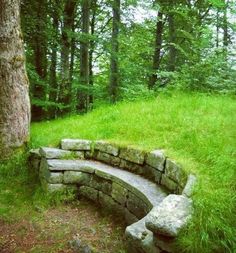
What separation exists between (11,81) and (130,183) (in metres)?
3.00

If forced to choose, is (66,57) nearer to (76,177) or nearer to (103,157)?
(103,157)

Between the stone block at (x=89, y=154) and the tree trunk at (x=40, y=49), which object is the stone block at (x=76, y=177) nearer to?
the stone block at (x=89, y=154)

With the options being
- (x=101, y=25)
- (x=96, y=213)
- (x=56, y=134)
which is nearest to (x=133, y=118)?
(x=56, y=134)

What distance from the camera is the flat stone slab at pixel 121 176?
13.3 ft

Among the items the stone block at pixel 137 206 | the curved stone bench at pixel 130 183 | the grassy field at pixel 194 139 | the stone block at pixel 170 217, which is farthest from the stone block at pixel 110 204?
the stone block at pixel 170 217

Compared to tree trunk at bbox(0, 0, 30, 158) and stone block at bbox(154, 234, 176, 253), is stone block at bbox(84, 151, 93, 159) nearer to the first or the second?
tree trunk at bbox(0, 0, 30, 158)

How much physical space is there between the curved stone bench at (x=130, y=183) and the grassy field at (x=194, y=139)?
0.14 metres

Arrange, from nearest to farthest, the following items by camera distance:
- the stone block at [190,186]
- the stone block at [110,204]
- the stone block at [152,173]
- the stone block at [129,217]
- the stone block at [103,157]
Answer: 1. the stone block at [190,186]
2. the stone block at [129,217]
3. the stone block at [152,173]
4. the stone block at [110,204]
5. the stone block at [103,157]

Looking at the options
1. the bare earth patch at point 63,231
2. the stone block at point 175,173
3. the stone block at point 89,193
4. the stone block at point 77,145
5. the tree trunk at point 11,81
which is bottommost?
the bare earth patch at point 63,231

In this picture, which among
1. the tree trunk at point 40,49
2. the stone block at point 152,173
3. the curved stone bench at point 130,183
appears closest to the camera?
the curved stone bench at point 130,183

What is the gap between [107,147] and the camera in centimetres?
543

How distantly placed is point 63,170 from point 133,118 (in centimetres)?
168

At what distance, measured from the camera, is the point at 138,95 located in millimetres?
8664

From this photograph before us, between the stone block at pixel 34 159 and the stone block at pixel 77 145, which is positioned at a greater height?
the stone block at pixel 77 145
